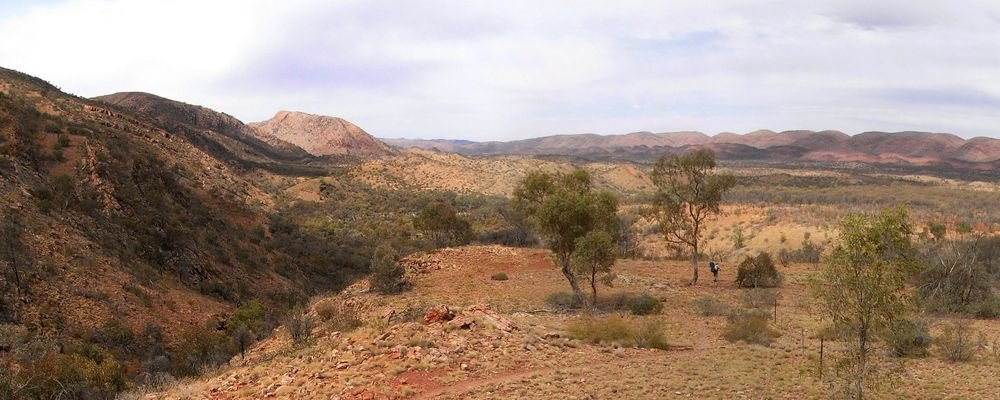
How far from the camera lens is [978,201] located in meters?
58.0

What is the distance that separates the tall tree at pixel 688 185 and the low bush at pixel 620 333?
8.16 meters

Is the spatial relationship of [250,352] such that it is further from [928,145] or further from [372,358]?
[928,145]

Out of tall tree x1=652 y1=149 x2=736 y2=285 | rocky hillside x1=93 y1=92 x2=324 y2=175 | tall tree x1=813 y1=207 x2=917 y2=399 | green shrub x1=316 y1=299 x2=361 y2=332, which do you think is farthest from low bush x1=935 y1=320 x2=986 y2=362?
rocky hillside x1=93 y1=92 x2=324 y2=175

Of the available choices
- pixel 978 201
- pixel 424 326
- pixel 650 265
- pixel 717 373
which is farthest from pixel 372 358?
pixel 978 201

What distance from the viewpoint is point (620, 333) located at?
49.3 ft

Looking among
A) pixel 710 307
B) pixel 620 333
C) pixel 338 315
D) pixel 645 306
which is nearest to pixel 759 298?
pixel 710 307

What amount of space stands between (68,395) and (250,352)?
5041 mm

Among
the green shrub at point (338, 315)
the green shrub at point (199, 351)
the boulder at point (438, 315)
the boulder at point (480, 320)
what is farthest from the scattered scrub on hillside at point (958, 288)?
the green shrub at point (199, 351)

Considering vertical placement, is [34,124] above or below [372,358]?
above

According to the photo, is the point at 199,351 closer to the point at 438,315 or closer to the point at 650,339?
the point at 438,315

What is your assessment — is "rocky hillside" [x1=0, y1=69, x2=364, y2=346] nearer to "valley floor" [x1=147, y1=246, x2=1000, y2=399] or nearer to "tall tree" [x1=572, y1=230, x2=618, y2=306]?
"valley floor" [x1=147, y1=246, x2=1000, y2=399]

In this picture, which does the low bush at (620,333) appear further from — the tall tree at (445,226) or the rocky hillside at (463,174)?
the rocky hillside at (463,174)

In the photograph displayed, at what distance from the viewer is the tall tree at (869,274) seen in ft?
27.3

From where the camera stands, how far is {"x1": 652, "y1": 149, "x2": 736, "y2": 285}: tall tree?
2209 cm
